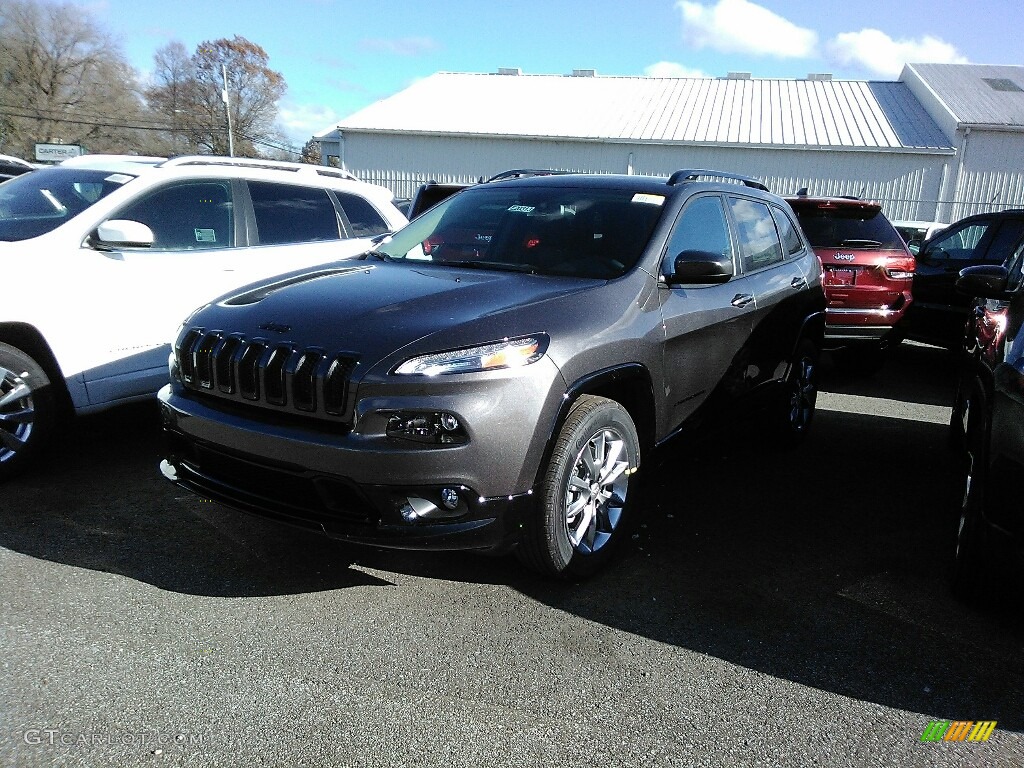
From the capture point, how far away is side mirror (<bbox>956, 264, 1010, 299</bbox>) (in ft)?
13.1

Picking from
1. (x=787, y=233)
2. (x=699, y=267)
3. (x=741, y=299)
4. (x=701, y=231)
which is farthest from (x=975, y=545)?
(x=787, y=233)

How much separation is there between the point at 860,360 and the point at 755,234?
4.61 m

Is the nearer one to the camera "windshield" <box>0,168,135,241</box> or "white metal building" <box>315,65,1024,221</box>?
"windshield" <box>0,168,135,241</box>

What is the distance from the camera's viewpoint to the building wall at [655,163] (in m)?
24.6

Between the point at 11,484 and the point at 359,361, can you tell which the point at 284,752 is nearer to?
the point at 359,361

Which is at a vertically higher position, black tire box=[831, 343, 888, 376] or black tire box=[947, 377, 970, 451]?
black tire box=[947, 377, 970, 451]

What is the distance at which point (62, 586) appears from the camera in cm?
334

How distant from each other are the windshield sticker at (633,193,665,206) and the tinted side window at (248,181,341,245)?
2884mm

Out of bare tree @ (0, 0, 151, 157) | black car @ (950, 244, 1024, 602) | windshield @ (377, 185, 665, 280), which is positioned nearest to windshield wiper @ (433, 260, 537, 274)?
windshield @ (377, 185, 665, 280)

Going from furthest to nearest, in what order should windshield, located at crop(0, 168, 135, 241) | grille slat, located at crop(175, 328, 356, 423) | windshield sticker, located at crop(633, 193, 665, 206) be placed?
1. windshield, located at crop(0, 168, 135, 241)
2. windshield sticker, located at crop(633, 193, 665, 206)
3. grille slat, located at crop(175, 328, 356, 423)

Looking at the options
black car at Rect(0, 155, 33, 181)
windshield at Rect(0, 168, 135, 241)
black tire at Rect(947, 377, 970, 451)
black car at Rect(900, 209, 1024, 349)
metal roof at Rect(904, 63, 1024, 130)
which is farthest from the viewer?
metal roof at Rect(904, 63, 1024, 130)

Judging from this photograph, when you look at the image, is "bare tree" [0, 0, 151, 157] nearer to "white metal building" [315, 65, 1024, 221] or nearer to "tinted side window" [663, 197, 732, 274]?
"white metal building" [315, 65, 1024, 221]

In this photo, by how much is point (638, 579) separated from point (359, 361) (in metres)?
1.64

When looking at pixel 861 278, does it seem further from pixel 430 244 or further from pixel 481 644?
pixel 481 644
